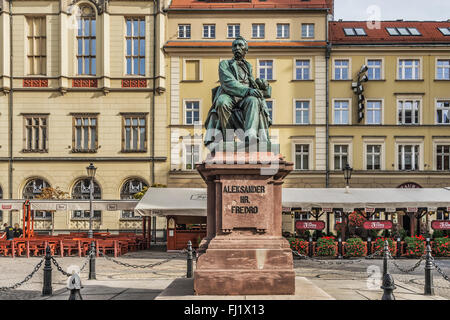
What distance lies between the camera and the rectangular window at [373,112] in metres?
32.4

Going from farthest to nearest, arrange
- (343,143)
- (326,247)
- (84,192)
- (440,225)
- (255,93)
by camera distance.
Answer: (343,143) < (84,192) < (440,225) < (326,247) < (255,93)

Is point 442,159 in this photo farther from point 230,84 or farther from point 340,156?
point 230,84

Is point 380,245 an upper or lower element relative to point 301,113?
lower

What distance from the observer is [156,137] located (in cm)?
3234

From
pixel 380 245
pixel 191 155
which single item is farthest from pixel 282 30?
pixel 380 245

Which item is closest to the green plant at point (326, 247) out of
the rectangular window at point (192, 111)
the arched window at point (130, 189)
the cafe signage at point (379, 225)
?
the cafe signage at point (379, 225)

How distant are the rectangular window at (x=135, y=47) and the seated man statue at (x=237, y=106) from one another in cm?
2434

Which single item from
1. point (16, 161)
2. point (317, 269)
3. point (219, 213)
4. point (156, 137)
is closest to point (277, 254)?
point (219, 213)

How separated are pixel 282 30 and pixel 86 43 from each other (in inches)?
480

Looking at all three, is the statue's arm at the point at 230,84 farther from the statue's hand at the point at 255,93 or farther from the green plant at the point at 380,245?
the green plant at the point at 380,245

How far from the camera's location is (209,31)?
33000 millimetres

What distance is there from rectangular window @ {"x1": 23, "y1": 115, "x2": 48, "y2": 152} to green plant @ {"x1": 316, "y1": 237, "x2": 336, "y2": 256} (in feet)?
65.2
